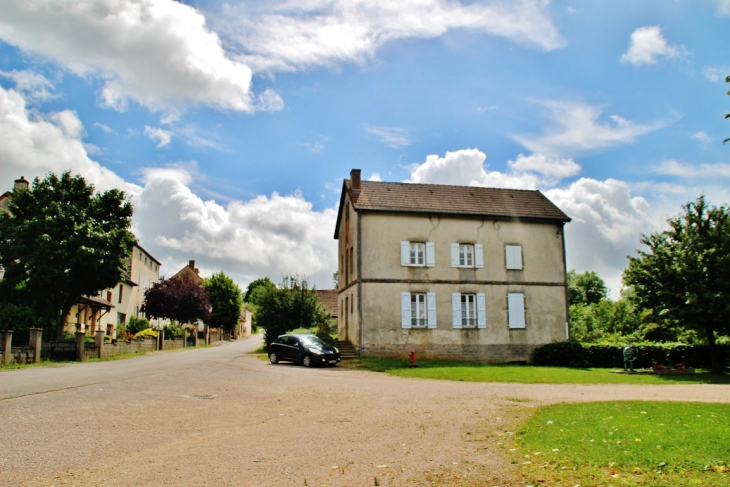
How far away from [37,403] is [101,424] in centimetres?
303

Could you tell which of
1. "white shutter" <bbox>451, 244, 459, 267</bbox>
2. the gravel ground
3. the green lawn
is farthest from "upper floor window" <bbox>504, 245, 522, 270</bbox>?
the gravel ground

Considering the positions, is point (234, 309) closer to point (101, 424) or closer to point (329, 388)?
point (329, 388)

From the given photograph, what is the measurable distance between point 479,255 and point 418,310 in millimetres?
4531

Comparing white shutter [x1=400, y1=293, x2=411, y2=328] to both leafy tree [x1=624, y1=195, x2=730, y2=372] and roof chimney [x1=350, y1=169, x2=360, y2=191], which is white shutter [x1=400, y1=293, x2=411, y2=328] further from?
leafy tree [x1=624, y1=195, x2=730, y2=372]

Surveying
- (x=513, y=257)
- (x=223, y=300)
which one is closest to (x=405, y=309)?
(x=513, y=257)

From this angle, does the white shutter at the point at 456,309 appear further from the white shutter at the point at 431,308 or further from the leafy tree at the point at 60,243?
the leafy tree at the point at 60,243

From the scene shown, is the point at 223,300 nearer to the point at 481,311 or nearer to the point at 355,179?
the point at 355,179

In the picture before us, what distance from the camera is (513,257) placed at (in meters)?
30.1

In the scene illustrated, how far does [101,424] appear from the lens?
916 cm

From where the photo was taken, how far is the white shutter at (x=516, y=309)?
96.5 feet

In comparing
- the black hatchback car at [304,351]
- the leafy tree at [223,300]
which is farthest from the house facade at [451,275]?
the leafy tree at [223,300]

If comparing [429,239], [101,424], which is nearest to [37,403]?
[101,424]

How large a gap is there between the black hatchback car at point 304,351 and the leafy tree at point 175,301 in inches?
1087

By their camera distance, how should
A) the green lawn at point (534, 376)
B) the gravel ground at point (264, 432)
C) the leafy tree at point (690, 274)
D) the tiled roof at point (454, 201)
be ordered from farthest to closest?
the tiled roof at point (454, 201), the leafy tree at point (690, 274), the green lawn at point (534, 376), the gravel ground at point (264, 432)
